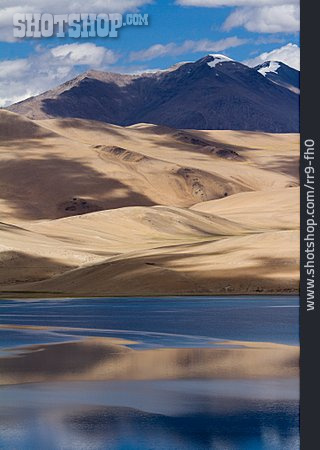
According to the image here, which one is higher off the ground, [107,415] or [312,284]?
[312,284]

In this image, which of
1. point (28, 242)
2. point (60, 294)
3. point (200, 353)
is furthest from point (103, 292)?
point (200, 353)

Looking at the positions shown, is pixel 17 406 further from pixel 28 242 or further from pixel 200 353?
pixel 28 242

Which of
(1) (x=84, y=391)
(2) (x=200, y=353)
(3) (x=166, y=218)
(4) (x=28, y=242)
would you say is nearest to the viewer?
(1) (x=84, y=391)

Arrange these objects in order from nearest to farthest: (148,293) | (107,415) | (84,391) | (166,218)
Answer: (107,415)
(84,391)
(148,293)
(166,218)

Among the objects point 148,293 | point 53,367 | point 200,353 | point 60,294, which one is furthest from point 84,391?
point 60,294

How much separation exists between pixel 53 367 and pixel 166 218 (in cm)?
14027

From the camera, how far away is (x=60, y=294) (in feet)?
311

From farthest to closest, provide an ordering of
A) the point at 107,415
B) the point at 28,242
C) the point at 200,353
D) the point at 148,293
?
1. the point at 28,242
2. the point at 148,293
3. the point at 200,353
4. the point at 107,415

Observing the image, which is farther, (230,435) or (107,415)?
(107,415)

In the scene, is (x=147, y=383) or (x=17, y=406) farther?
(x=147, y=383)

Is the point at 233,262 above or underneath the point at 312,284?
underneath

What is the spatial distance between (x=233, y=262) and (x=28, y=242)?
41.8 metres

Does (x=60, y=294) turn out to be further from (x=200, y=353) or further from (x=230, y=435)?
Answer: (x=230, y=435)

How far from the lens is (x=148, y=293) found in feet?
294
